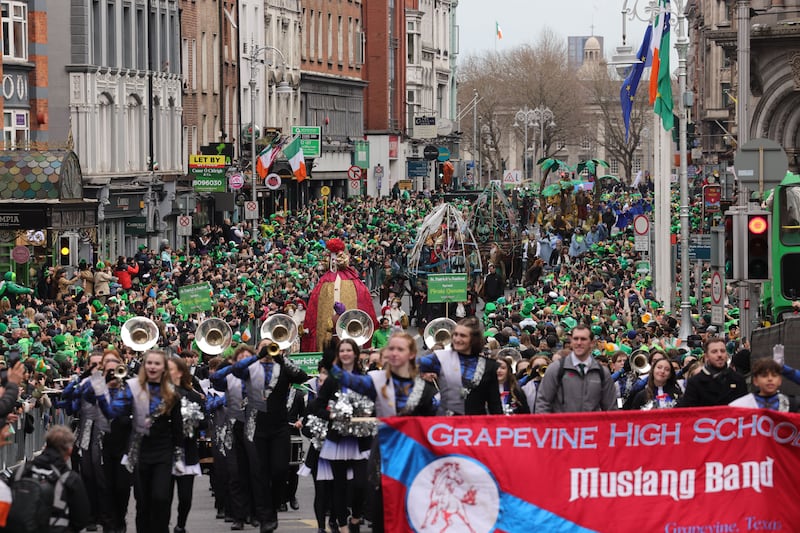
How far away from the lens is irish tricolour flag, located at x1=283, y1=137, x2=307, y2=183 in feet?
229

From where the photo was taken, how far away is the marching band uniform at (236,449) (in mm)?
16312

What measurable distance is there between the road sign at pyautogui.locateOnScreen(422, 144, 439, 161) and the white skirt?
3788 inches

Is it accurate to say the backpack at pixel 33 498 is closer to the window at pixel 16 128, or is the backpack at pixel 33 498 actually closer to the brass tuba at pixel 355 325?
the brass tuba at pixel 355 325

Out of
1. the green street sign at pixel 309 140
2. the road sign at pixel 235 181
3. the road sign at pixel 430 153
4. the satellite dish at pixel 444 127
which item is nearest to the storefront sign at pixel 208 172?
the road sign at pixel 235 181

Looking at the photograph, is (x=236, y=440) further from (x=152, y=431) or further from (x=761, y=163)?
(x=761, y=163)

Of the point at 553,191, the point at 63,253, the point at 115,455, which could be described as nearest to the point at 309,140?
the point at 553,191

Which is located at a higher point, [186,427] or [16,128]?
[16,128]

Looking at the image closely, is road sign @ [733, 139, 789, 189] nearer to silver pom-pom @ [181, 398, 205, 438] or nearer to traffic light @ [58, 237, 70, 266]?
silver pom-pom @ [181, 398, 205, 438]

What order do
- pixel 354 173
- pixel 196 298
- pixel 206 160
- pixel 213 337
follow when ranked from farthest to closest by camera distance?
pixel 354 173 < pixel 206 160 < pixel 196 298 < pixel 213 337

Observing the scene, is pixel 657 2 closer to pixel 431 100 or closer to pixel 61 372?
pixel 61 372

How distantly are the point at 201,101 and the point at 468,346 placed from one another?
5433cm

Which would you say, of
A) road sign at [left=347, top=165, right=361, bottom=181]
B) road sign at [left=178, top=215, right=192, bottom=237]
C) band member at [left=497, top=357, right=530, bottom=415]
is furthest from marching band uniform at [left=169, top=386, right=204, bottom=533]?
road sign at [left=347, top=165, right=361, bottom=181]

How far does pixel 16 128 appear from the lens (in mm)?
48062

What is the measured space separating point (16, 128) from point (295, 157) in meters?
23.1
